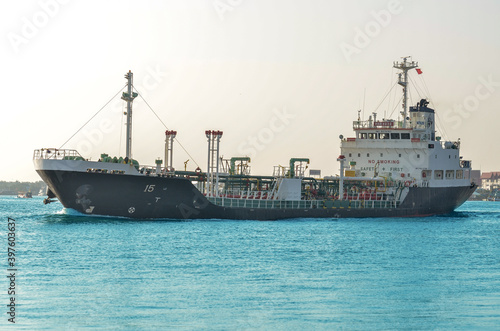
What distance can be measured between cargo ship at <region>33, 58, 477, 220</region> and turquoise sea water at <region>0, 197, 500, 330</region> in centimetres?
254

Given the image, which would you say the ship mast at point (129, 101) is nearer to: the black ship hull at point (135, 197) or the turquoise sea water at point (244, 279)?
the black ship hull at point (135, 197)

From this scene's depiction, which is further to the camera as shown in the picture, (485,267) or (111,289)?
(485,267)

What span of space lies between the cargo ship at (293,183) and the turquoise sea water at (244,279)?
2.54m

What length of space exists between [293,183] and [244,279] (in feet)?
112

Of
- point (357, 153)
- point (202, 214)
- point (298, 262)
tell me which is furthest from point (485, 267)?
point (357, 153)

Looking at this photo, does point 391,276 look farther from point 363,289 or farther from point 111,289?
point 111,289

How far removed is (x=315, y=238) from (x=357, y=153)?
90.3ft

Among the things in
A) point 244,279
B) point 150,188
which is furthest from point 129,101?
point 244,279

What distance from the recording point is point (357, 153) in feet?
245

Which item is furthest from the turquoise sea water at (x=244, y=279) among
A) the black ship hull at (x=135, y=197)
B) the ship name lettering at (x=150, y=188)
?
the ship name lettering at (x=150, y=188)

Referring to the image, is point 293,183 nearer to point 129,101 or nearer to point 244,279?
point 129,101

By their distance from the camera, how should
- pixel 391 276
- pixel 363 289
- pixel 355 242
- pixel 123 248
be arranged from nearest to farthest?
pixel 363 289 → pixel 391 276 → pixel 123 248 → pixel 355 242

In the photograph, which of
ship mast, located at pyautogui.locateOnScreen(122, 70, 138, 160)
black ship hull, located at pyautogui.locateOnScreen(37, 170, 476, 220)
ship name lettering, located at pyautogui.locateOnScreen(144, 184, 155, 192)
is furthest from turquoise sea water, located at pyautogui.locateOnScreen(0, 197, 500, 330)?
ship mast, located at pyautogui.locateOnScreen(122, 70, 138, 160)

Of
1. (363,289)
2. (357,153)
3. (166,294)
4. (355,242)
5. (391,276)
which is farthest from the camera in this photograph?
(357,153)
